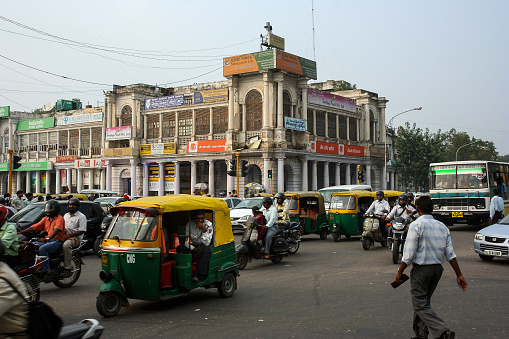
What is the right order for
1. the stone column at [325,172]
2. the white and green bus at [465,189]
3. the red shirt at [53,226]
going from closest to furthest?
the red shirt at [53,226], the white and green bus at [465,189], the stone column at [325,172]

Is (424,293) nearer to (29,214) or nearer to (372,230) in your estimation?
(372,230)

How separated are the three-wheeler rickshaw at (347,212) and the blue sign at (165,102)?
108 feet

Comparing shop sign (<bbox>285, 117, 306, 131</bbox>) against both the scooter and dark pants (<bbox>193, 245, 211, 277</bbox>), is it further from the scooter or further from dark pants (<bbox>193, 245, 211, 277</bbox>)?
dark pants (<bbox>193, 245, 211, 277</bbox>)

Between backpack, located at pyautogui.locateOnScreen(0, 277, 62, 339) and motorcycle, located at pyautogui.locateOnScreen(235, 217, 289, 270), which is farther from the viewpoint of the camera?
motorcycle, located at pyautogui.locateOnScreen(235, 217, 289, 270)

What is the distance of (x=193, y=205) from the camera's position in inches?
315

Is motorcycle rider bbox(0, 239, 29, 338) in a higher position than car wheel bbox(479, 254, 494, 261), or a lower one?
higher

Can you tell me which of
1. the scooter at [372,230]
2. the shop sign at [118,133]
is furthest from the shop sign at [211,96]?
the scooter at [372,230]

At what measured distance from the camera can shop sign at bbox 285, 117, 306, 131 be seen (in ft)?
139

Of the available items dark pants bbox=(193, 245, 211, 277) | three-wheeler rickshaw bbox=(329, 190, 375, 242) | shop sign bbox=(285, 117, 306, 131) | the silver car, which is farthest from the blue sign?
dark pants bbox=(193, 245, 211, 277)

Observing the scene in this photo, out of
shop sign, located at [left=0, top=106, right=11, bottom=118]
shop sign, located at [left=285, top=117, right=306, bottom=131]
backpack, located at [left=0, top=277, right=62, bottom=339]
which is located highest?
shop sign, located at [left=0, top=106, right=11, bottom=118]

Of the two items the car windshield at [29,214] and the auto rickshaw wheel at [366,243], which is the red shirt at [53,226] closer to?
the car windshield at [29,214]

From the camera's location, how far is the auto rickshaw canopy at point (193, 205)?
295 inches

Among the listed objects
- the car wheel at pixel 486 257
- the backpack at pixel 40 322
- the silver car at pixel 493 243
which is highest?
the backpack at pixel 40 322

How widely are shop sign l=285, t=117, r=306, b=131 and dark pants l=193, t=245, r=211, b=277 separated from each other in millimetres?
34606
